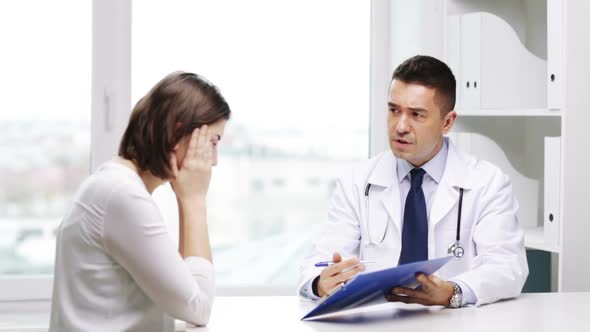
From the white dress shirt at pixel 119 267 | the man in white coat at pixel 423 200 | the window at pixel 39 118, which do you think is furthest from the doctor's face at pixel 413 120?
the window at pixel 39 118

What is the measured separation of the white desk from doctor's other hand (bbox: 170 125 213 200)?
0.90 ft

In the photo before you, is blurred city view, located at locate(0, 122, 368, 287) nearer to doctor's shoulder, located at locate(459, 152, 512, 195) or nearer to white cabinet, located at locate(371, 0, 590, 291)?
white cabinet, located at locate(371, 0, 590, 291)

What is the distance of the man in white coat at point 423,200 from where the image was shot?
231 centimetres

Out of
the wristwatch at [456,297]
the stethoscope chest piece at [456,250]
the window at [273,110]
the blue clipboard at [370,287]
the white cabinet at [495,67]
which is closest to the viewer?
the blue clipboard at [370,287]

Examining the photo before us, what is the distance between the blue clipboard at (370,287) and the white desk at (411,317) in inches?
1.4

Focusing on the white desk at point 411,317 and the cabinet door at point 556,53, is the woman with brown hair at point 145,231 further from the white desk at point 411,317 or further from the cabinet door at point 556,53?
the cabinet door at point 556,53

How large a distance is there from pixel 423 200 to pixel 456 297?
462mm

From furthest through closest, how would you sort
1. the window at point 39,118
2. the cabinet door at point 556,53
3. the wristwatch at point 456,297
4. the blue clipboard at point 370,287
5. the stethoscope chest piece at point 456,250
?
the window at point 39,118, the cabinet door at point 556,53, the stethoscope chest piece at point 456,250, the wristwatch at point 456,297, the blue clipboard at point 370,287

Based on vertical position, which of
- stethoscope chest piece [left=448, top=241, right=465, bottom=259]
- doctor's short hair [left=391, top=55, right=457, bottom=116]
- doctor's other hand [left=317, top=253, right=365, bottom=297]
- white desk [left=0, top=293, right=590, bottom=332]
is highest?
doctor's short hair [left=391, top=55, right=457, bottom=116]

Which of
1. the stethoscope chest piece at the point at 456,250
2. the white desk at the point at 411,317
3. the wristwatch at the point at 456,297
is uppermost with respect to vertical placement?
the stethoscope chest piece at the point at 456,250

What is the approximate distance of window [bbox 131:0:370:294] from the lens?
329cm

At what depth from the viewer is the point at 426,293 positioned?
1908mm

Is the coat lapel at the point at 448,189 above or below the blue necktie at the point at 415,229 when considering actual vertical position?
above

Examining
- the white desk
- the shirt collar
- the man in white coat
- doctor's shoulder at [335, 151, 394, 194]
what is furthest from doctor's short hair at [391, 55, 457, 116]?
the white desk
